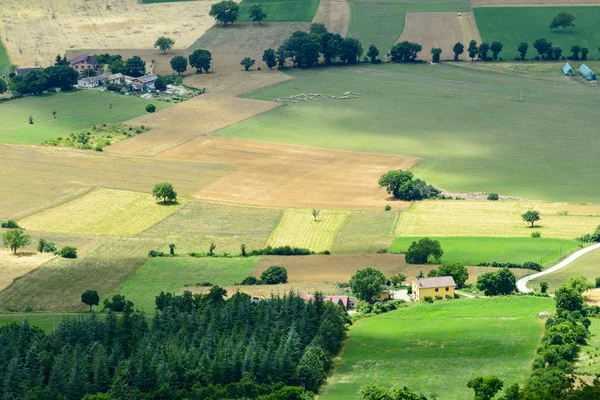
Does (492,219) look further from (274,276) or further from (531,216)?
(274,276)

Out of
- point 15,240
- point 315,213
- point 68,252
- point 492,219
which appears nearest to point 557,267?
point 492,219

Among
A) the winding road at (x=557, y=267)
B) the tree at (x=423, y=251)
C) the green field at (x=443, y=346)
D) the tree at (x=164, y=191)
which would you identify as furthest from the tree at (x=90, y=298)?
the winding road at (x=557, y=267)

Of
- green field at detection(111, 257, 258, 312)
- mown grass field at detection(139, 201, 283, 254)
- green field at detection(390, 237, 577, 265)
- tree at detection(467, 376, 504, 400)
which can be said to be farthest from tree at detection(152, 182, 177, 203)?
tree at detection(467, 376, 504, 400)

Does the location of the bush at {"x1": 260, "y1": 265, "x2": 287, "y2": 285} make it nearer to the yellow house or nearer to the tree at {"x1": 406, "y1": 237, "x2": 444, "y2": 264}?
the yellow house

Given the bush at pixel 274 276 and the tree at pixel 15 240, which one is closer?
the bush at pixel 274 276

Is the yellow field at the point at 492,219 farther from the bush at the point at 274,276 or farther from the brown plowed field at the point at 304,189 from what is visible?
the bush at the point at 274,276

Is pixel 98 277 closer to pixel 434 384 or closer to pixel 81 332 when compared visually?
pixel 81 332

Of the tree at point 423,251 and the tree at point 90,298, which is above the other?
the tree at point 423,251
